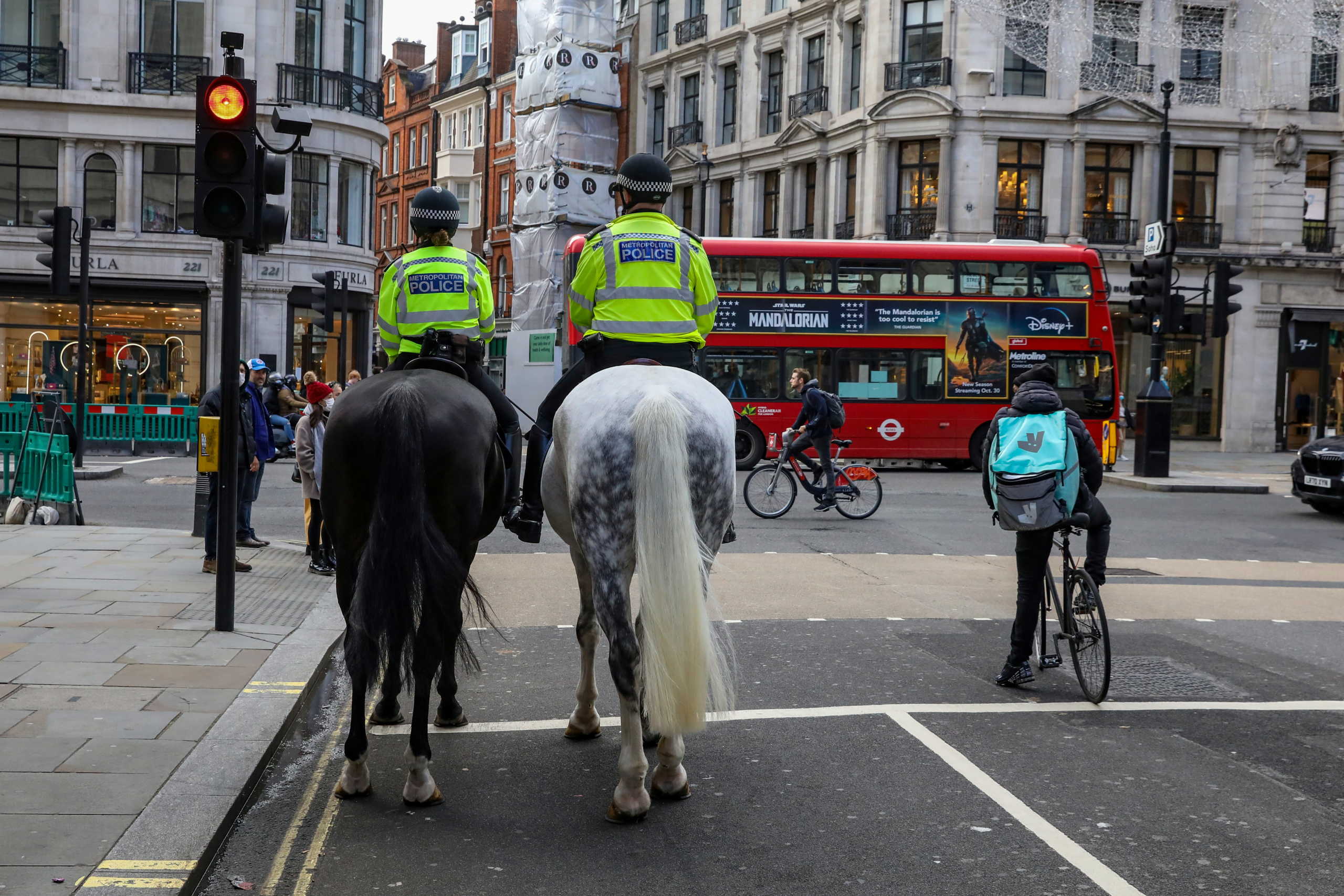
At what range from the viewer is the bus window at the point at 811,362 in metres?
26.5

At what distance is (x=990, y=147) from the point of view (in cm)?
3788

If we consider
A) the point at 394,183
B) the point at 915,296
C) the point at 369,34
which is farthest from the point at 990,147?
the point at 394,183

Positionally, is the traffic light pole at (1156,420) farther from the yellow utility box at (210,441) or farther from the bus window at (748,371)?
the yellow utility box at (210,441)

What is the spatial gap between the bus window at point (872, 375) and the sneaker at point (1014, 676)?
1948cm

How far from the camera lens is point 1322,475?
60.3 ft

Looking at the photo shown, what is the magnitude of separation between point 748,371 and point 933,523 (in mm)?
10133

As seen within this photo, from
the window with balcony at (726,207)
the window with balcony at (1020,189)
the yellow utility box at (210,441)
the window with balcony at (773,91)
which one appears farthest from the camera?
the window with balcony at (726,207)

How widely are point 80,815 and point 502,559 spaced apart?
8.12 m

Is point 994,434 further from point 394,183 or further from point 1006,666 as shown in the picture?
point 394,183

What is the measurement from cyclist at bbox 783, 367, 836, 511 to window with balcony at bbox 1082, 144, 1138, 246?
938 inches

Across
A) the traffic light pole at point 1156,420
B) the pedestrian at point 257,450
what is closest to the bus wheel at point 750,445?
the traffic light pole at point 1156,420

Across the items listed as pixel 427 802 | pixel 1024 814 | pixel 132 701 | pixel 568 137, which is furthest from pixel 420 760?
pixel 568 137

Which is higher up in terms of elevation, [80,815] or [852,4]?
[852,4]

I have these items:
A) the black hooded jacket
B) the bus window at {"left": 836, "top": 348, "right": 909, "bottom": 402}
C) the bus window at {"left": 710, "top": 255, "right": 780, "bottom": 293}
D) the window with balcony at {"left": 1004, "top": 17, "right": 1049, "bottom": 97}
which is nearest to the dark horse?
the black hooded jacket
